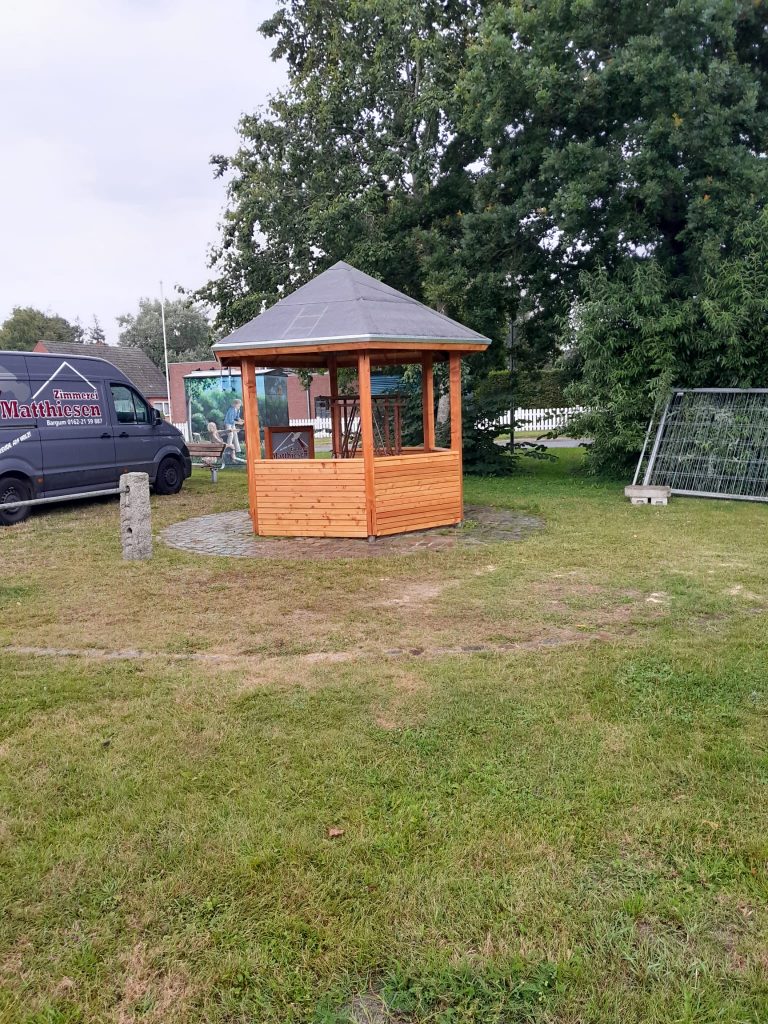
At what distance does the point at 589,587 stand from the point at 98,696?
171 inches

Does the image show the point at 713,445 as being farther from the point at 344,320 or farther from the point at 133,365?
the point at 133,365

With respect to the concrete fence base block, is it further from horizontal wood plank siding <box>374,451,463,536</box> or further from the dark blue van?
the dark blue van

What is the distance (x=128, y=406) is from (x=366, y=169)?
789 centimetres

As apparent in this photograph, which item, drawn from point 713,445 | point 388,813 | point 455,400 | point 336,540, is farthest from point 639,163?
point 388,813

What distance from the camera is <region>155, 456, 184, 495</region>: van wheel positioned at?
46.6ft

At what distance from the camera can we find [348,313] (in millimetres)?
9320

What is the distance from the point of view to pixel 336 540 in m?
9.48

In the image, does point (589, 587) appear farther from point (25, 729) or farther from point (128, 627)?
point (25, 729)

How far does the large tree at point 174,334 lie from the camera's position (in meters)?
63.7

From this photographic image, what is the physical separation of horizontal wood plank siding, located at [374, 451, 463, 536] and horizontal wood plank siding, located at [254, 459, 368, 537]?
0.95 feet

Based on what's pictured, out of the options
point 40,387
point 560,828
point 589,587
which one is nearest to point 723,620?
point 589,587

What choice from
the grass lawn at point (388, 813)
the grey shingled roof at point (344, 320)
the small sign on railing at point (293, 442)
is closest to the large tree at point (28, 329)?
the small sign on railing at point (293, 442)

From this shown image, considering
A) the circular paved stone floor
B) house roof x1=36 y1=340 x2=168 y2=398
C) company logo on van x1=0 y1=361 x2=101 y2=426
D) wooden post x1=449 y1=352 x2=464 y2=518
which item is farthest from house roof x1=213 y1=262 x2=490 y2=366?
house roof x1=36 y1=340 x2=168 y2=398

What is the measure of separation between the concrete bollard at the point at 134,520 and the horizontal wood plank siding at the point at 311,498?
5.89ft
